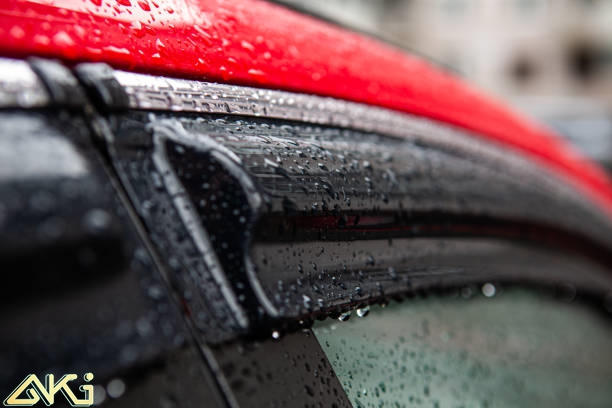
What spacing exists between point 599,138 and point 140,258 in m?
12.6

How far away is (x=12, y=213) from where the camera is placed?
618 millimetres

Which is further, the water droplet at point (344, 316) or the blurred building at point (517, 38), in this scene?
the blurred building at point (517, 38)

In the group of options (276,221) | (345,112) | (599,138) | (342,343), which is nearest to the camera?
(276,221)

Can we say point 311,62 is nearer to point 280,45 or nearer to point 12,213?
point 280,45

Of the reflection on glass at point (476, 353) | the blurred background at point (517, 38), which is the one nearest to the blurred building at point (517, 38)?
the blurred background at point (517, 38)

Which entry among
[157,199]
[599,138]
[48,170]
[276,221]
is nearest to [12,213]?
[48,170]

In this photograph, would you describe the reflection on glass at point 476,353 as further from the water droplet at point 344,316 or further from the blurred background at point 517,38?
the blurred background at point 517,38
